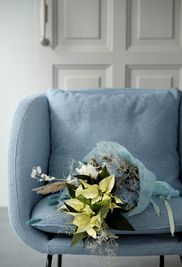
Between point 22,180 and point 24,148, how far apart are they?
11 cm

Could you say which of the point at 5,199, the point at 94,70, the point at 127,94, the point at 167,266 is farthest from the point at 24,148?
the point at 5,199

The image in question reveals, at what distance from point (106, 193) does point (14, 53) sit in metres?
1.59

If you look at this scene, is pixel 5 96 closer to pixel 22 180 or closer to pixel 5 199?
pixel 5 199

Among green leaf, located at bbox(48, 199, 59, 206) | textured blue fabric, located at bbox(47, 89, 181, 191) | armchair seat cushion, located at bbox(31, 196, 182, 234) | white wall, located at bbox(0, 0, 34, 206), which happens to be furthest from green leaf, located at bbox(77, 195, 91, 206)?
white wall, located at bbox(0, 0, 34, 206)

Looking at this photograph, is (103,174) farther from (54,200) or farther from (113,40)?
(113,40)

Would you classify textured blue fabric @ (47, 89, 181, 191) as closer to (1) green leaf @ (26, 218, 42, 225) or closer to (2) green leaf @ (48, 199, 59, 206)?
(2) green leaf @ (48, 199, 59, 206)

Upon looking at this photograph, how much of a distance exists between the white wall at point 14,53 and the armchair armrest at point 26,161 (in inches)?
37.7

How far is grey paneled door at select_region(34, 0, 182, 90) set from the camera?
2.43 metres

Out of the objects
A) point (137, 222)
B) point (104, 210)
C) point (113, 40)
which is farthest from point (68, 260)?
point (113, 40)

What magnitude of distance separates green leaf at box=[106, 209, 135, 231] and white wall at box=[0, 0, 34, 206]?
1.49 m

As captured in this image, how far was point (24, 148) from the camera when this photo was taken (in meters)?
1.50

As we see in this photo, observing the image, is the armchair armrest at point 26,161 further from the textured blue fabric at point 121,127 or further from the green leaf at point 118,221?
the green leaf at point 118,221

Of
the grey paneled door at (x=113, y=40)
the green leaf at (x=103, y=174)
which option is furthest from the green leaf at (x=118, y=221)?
the grey paneled door at (x=113, y=40)

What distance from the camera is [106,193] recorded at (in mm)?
1259
